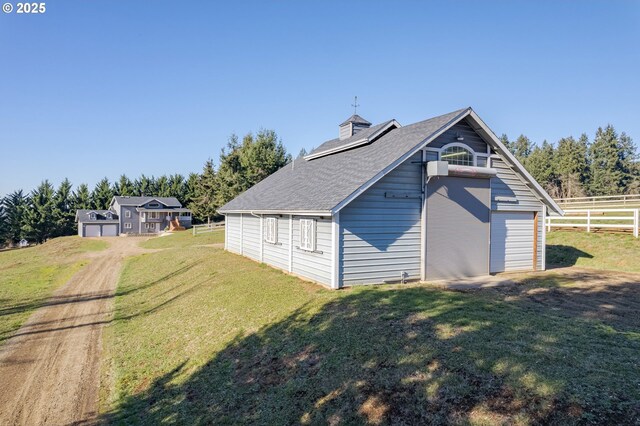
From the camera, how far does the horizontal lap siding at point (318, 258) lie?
13039 mm

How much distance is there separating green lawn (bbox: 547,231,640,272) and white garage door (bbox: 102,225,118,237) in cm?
5890

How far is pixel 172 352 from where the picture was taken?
10.6 meters

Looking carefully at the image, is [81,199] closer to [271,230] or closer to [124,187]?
[124,187]

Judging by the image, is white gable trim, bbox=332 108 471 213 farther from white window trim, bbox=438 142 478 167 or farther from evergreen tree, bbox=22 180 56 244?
evergreen tree, bbox=22 180 56 244

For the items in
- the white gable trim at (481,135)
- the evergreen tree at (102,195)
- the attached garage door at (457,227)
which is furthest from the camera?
the evergreen tree at (102,195)

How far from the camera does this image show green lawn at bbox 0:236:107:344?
1482 centimetres

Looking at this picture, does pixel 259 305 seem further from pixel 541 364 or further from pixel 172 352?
pixel 541 364

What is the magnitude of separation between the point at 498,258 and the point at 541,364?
1046 cm

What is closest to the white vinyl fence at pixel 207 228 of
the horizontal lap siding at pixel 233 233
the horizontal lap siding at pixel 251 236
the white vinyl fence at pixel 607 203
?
the horizontal lap siding at pixel 233 233

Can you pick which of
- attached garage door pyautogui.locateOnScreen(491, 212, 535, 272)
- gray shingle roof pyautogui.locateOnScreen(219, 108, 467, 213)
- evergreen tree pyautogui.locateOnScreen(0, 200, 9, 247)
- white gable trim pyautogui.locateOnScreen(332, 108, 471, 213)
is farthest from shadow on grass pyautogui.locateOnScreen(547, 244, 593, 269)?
evergreen tree pyautogui.locateOnScreen(0, 200, 9, 247)

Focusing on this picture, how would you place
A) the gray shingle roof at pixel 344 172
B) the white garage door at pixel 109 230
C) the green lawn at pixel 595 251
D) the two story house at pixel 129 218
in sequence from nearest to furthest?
the gray shingle roof at pixel 344 172
the green lawn at pixel 595 251
the two story house at pixel 129 218
the white garage door at pixel 109 230

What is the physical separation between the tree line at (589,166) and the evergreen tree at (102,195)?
79.6m

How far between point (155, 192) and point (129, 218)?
47.9 ft

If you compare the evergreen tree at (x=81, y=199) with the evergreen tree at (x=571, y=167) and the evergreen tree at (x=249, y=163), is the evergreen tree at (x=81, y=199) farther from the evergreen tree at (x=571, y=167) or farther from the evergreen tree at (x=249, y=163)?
the evergreen tree at (x=571, y=167)
